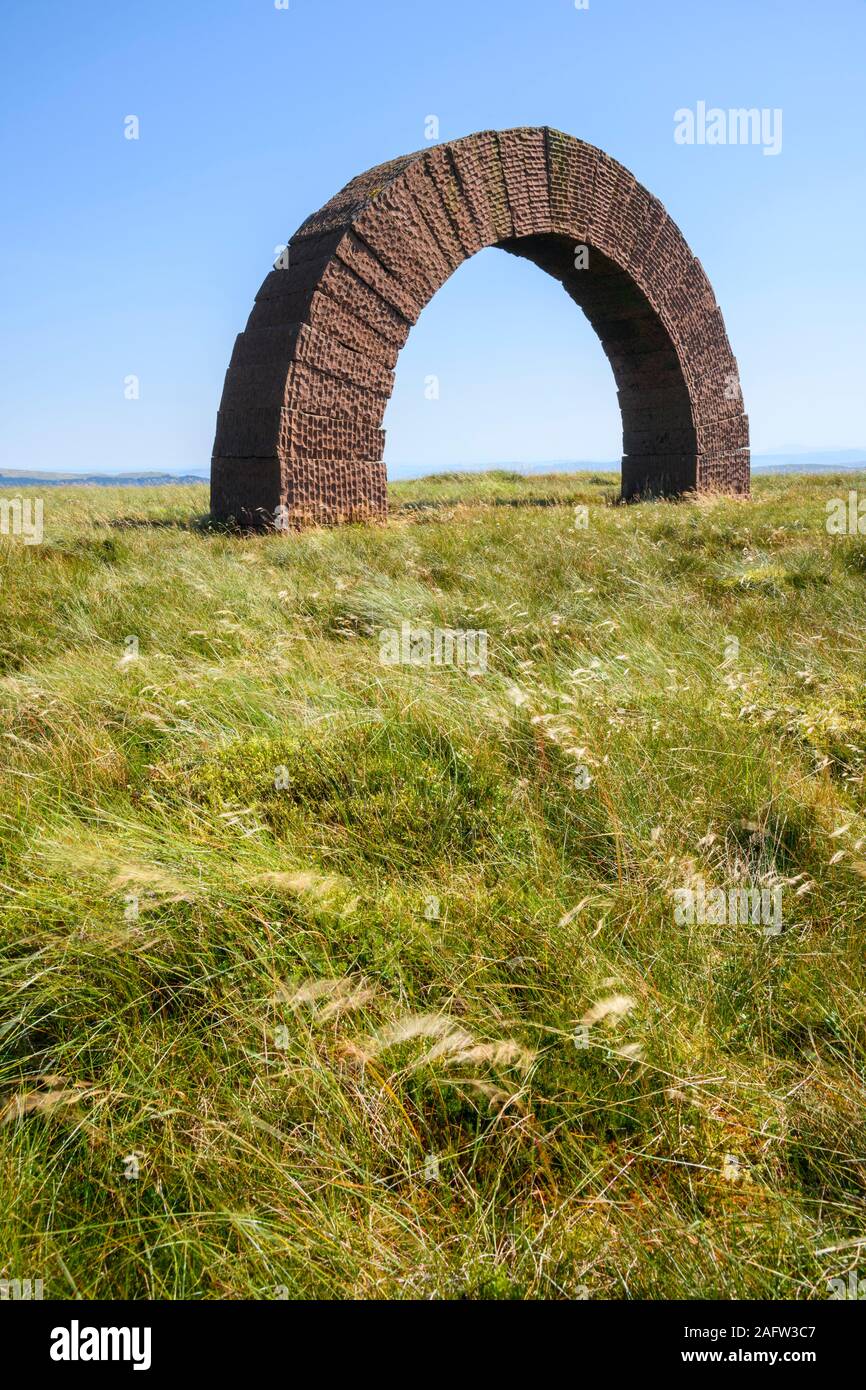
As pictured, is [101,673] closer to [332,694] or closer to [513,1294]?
[332,694]

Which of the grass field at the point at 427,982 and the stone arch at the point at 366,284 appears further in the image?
the stone arch at the point at 366,284

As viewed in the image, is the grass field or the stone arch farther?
the stone arch

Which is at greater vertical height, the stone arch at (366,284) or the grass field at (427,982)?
the stone arch at (366,284)

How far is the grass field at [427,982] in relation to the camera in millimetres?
1516

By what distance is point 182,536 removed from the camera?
331 inches

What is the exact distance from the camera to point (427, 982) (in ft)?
6.69

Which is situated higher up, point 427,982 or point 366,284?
point 366,284

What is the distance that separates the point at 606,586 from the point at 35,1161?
15.4 ft

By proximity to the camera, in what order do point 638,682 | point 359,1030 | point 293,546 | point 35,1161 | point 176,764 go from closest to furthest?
point 35,1161 → point 359,1030 → point 176,764 → point 638,682 → point 293,546

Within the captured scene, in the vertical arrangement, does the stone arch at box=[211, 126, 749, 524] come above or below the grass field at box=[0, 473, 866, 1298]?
above

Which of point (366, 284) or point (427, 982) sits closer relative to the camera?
point (427, 982)

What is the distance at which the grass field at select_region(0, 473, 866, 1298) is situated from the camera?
1.52 metres
